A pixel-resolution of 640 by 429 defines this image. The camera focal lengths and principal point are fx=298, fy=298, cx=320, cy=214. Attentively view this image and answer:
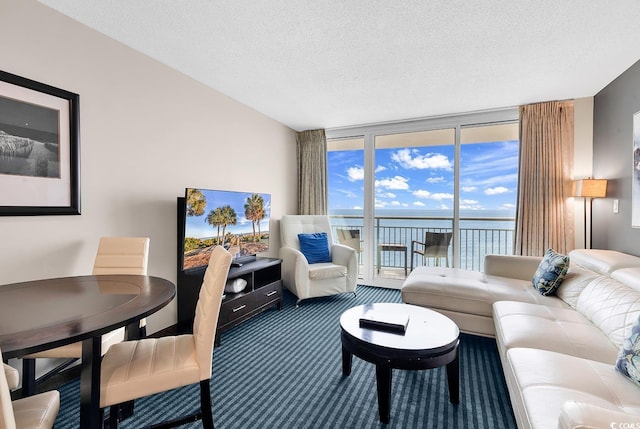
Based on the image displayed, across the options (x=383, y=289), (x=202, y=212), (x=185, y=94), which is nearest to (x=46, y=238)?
(x=202, y=212)

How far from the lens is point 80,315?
3.73 ft

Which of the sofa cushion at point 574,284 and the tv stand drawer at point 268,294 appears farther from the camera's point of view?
the tv stand drawer at point 268,294

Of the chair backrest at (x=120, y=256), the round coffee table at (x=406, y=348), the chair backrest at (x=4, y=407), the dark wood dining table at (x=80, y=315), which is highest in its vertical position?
the chair backrest at (x=120, y=256)

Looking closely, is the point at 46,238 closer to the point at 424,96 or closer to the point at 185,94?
the point at 185,94

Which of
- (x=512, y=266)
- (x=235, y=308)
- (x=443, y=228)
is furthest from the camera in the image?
(x=443, y=228)

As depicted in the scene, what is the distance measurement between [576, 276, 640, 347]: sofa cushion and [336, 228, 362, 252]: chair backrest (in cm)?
286

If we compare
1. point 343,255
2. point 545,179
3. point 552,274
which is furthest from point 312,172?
point 552,274

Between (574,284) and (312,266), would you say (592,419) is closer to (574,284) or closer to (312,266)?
(574,284)

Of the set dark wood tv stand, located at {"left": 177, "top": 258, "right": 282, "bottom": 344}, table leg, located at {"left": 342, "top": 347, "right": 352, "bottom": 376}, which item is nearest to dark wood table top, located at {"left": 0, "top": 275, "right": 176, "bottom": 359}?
dark wood tv stand, located at {"left": 177, "top": 258, "right": 282, "bottom": 344}

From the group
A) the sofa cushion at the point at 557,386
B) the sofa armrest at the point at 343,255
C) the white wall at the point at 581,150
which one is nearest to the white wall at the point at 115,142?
the sofa armrest at the point at 343,255

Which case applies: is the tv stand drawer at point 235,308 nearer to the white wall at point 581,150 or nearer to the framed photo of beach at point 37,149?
the framed photo of beach at point 37,149

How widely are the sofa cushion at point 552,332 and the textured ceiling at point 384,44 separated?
1.97m

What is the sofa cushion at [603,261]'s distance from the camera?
2201mm

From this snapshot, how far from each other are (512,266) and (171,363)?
10.3ft
